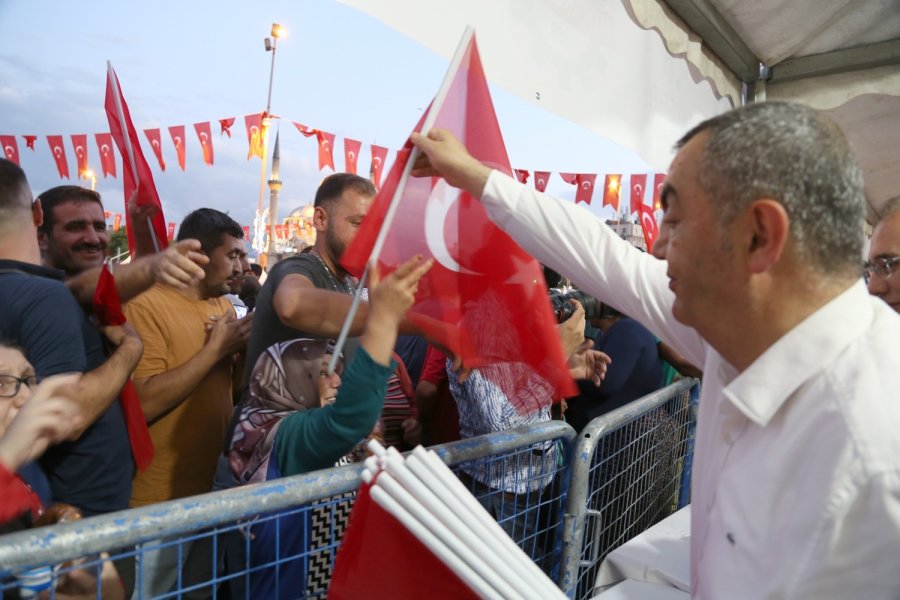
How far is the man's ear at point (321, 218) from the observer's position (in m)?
2.43

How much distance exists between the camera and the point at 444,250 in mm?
1762

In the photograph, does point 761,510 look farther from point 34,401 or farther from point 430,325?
point 34,401

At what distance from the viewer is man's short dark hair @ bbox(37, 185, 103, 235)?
2.87m

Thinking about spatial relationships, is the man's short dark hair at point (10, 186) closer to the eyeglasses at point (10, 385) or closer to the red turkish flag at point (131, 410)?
the red turkish flag at point (131, 410)

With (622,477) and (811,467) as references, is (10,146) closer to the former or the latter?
(622,477)

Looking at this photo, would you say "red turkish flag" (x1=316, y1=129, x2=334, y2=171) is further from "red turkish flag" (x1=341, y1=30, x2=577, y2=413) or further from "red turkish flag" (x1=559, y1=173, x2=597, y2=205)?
"red turkish flag" (x1=341, y1=30, x2=577, y2=413)

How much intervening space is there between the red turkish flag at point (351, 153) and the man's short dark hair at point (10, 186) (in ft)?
29.4

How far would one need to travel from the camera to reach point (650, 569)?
1588 millimetres

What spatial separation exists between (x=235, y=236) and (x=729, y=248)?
2610mm

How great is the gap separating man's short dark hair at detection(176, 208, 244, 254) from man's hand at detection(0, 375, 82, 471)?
177 centimetres

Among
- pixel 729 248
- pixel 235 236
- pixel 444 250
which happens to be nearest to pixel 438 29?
pixel 444 250

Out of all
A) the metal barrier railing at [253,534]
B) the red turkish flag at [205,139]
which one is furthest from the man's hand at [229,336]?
the red turkish flag at [205,139]

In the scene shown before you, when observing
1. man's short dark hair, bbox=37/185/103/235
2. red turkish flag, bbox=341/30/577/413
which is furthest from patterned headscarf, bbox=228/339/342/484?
man's short dark hair, bbox=37/185/103/235

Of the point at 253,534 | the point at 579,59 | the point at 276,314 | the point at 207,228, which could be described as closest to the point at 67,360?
the point at 276,314
